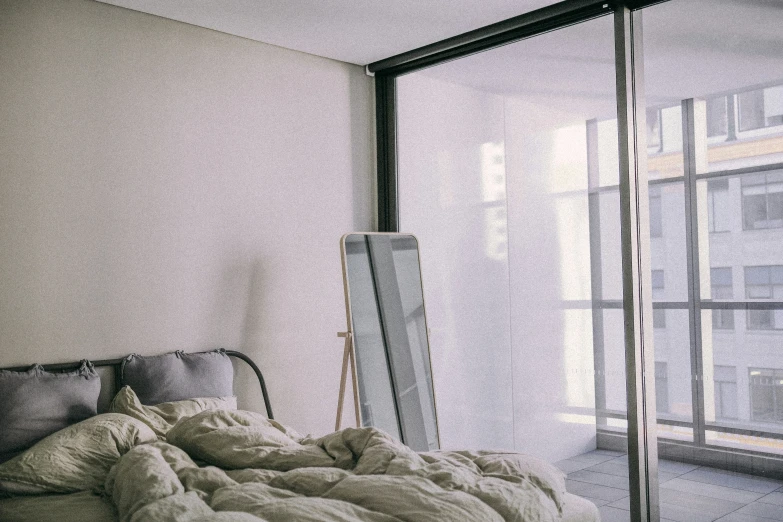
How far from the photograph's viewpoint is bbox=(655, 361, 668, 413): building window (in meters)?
3.31

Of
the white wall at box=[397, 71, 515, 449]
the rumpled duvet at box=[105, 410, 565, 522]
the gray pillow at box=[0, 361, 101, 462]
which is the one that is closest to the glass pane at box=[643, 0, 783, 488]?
the white wall at box=[397, 71, 515, 449]

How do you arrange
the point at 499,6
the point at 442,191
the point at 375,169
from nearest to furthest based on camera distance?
1. the point at 499,6
2. the point at 442,191
3. the point at 375,169

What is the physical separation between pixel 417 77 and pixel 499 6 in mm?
976

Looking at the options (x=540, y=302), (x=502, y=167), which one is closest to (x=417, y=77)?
(x=502, y=167)

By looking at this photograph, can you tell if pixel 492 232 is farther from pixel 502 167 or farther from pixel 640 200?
pixel 640 200

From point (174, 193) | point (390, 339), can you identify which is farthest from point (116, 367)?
point (390, 339)

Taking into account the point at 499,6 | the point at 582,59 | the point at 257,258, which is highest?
the point at 499,6

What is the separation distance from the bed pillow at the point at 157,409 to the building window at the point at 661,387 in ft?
6.66

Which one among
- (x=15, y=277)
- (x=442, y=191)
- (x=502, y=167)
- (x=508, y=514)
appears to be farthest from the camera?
(x=442, y=191)

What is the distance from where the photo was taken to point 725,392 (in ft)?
10.3

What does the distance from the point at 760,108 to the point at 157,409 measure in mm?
2835

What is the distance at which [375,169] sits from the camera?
470 cm

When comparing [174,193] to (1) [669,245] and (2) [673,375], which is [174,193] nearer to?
(1) [669,245]

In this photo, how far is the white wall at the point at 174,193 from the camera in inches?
128
